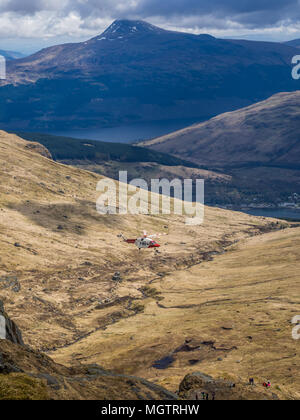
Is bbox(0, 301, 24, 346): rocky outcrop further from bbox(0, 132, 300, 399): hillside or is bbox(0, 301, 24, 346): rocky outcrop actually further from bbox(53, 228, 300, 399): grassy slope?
bbox(53, 228, 300, 399): grassy slope

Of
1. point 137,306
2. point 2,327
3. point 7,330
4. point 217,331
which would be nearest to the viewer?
point 2,327

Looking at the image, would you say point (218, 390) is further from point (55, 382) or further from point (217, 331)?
point (217, 331)

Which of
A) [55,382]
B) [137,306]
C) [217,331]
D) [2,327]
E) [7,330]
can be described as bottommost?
[137,306]

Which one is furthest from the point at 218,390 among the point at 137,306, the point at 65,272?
the point at 65,272

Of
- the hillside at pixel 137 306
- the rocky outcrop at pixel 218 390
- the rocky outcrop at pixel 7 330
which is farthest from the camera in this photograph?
the hillside at pixel 137 306

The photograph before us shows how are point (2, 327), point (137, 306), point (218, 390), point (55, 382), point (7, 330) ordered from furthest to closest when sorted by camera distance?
1. point (137, 306)
2. point (7, 330)
3. point (2, 327)
4. point (218, 390)
5. point (55, 382)

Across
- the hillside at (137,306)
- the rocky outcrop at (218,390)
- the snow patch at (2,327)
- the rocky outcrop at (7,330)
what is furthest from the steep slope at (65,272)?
the rocky outcrop at (218,390)

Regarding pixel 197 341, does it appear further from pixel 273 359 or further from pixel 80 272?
pixel 80 272

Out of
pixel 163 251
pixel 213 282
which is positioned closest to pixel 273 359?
pixel 213 282

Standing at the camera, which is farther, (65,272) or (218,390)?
(65,272)

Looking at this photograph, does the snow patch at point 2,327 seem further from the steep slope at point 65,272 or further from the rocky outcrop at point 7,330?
the steep slope at point 65,272

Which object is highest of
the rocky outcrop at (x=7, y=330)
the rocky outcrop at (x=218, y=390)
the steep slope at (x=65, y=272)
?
the rocky outcrop at (x=7, y=330)
